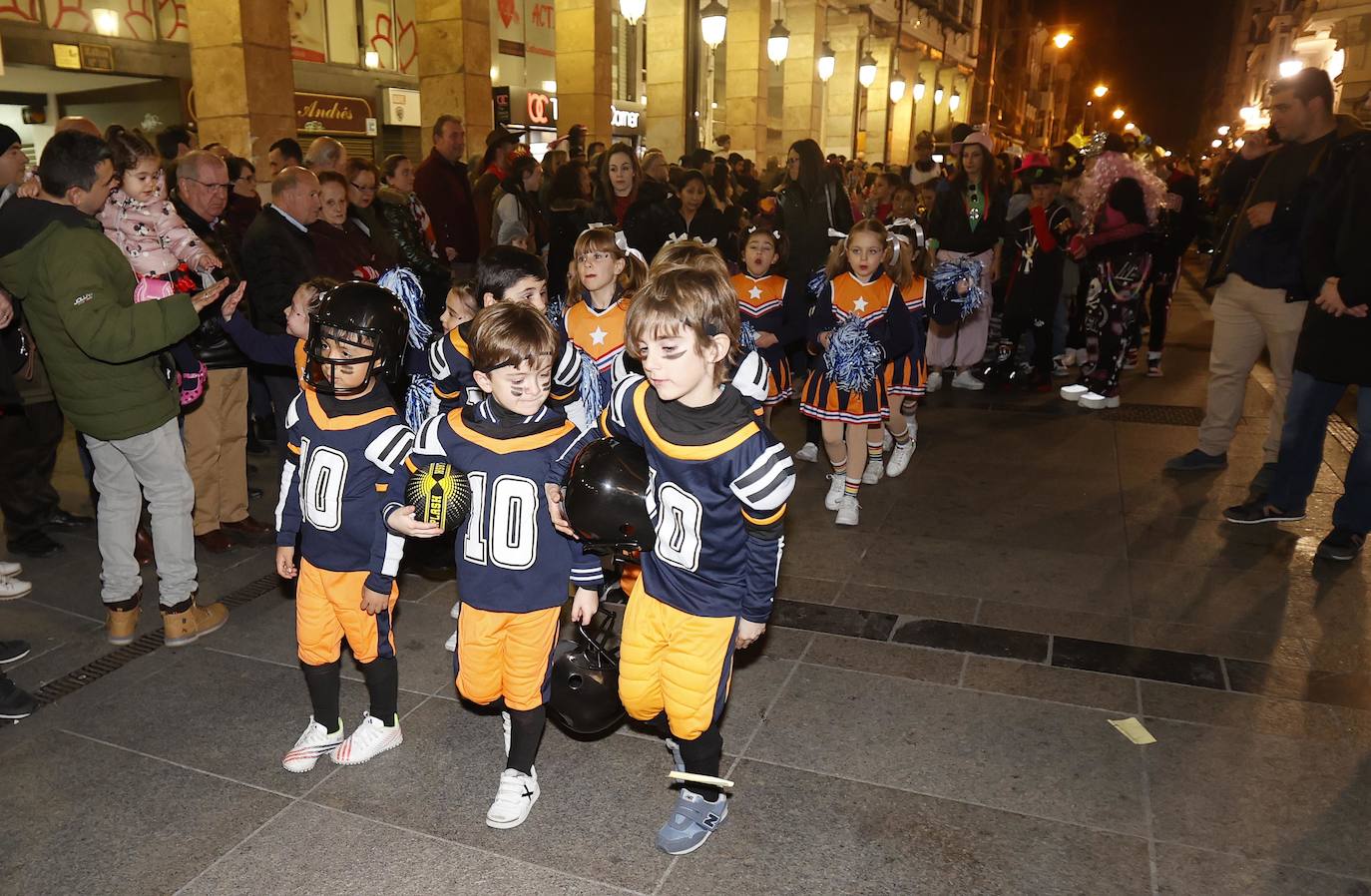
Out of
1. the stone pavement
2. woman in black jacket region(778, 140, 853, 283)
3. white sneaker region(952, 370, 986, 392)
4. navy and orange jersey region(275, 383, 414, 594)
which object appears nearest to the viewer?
the stone pavement

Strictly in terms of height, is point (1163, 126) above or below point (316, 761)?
above

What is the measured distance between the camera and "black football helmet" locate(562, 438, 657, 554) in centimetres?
275

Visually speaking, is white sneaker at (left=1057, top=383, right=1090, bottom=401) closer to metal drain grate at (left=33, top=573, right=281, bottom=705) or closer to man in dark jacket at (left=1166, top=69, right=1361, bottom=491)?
man in dark jacket at (left=1166, top=69, right=1361, bottom=491)

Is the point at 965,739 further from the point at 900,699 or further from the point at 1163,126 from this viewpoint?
the point at 1163,126

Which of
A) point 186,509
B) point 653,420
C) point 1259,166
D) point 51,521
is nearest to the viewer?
point 653,420

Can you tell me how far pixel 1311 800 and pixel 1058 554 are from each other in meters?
2.26

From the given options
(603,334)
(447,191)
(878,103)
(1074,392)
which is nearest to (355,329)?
(603,334)

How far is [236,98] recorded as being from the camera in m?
9.56

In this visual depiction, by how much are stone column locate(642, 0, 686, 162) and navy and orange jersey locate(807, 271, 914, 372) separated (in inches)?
462

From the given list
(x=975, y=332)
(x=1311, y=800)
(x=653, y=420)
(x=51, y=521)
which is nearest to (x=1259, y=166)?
(x=975, y=332)

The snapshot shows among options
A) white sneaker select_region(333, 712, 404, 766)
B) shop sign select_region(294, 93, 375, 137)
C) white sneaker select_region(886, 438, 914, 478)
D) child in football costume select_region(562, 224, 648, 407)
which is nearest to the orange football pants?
white sneaker select_region(333, 712, 404, 766)

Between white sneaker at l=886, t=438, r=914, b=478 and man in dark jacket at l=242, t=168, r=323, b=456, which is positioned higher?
man in dark jacket at l=242, t=168, r=323, b=456

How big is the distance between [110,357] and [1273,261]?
643 cm

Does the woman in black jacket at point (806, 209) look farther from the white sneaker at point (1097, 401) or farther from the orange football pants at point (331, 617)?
the orange football pants at point (331, 617)
